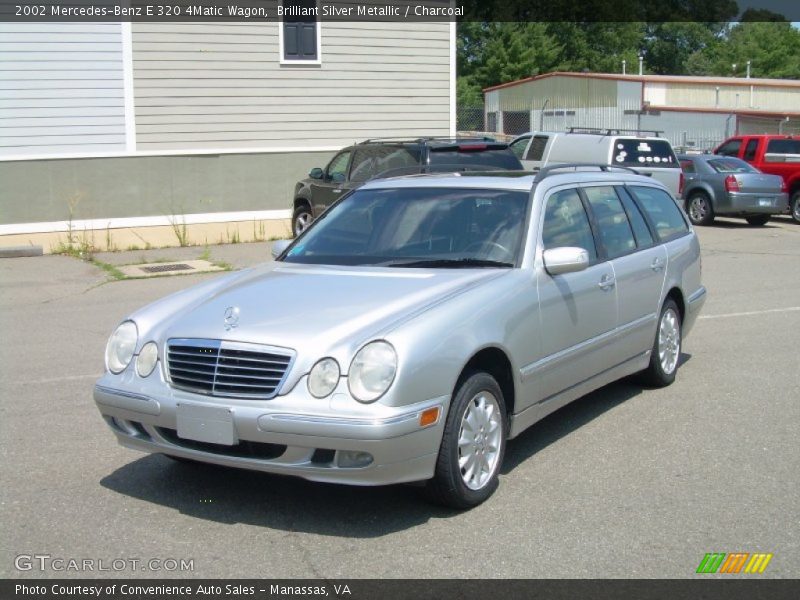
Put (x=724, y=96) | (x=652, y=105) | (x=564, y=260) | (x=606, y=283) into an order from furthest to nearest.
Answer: (x=724, y=96), (x=652, y=105), (x=606, y=283), (x=564, y=260)

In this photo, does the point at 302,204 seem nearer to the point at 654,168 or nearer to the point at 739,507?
the point at 654,168

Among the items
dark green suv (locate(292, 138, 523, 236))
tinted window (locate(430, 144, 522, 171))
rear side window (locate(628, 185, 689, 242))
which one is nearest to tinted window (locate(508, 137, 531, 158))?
dark green suv (locate(292, 138, 523, 236))

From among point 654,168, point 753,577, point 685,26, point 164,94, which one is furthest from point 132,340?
point 685,26

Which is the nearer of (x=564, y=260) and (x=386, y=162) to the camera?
(x=564, y=260)

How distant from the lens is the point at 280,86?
1980 cm

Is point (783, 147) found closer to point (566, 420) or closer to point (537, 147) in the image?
point (537, 147)

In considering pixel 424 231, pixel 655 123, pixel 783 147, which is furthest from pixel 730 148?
pixel 424 231

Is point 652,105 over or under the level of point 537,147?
over

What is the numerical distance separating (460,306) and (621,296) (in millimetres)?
2048

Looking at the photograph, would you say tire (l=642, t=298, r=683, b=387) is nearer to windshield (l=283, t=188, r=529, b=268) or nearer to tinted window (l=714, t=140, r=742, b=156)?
windshield (l=283, t=188, r=529, b=268)

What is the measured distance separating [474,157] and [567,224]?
7.26 m

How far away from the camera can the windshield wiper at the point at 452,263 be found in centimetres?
589

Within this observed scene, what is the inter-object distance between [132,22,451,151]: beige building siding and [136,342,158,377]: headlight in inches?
553

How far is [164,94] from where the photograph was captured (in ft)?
61.4
